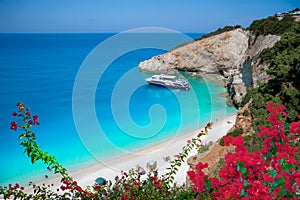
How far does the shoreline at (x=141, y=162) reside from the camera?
579 inches

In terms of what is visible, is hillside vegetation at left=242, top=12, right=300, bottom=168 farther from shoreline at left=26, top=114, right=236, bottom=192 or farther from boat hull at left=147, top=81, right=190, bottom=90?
boat hull at left=147, top=81, right=190, bottom=90

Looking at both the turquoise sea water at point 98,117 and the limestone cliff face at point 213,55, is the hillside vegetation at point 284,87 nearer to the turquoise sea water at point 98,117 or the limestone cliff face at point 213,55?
the turquoise sea water at point 98,117

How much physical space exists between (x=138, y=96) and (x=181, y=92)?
19.4 feet

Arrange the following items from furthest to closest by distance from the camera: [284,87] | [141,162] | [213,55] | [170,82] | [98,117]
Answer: [213,55]
[170,82]
[98,117]
[141,162]
[284,87]

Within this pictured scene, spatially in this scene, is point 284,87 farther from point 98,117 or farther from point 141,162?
point 98,117

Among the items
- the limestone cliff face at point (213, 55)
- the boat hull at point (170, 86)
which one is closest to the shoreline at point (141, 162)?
the boat hull at point (170, 86)

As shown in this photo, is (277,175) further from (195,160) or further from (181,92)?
(181,92)

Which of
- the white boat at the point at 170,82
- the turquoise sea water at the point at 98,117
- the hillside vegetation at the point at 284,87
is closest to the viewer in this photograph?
the hillside vegetation at the point at 284,87

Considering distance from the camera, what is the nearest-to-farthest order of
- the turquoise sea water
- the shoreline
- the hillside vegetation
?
the hillside vegetation < the shoreline < the turquoise sea water

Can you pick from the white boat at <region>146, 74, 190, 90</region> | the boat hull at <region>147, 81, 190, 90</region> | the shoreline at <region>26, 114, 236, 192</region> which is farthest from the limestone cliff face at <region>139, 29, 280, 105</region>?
the shoreline at <region>26, 114, 236, 192</region>

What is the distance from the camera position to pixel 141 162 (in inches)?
669

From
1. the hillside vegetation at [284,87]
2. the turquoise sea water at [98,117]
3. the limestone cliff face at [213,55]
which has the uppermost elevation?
the limestone cliff face at [213,55]

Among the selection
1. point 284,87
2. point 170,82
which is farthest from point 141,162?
point 170,82

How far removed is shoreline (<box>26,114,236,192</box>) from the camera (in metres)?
14.7
